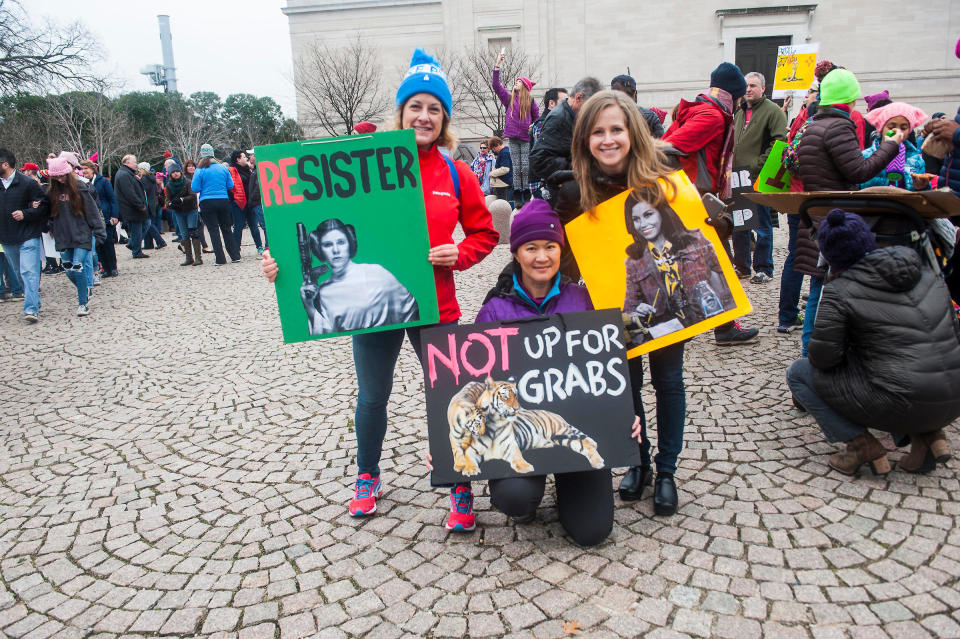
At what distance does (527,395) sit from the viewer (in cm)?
280

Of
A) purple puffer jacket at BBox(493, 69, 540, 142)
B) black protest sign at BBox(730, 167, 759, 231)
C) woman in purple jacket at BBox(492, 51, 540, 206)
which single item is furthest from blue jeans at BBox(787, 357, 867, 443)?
purple puffer jacket at BBox(493, 69, 540, 142)

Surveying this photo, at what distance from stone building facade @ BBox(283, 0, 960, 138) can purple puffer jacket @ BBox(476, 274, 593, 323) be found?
34066 millimetres

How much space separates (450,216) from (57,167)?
327 inches

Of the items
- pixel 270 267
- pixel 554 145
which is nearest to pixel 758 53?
pixel 554 145

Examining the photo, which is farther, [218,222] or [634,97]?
[218,222]

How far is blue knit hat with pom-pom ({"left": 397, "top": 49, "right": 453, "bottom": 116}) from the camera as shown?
2891 millimetres

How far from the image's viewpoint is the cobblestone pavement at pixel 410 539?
2498mm

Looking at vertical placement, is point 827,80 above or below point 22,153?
below

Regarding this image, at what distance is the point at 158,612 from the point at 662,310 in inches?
99.7

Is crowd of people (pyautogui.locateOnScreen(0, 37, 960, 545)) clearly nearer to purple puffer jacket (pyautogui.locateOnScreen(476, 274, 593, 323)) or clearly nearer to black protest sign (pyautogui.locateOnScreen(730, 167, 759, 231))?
purple puffer jacket (pyautogui.locateOnScreen(476, 274, 593, 323))

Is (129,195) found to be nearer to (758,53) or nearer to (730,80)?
(730,80)

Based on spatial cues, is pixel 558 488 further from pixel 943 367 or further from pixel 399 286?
pixel 943 367

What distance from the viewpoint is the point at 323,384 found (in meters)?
5.52

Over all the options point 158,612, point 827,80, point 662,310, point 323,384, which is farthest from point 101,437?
point 827,80
